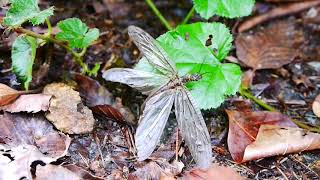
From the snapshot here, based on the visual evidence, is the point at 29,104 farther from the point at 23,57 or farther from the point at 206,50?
the point at 206,50

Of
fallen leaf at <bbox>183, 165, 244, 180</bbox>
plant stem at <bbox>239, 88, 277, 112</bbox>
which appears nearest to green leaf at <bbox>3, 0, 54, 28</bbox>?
fallen leaf at <bbox>183, 165, 244, 180</bbox>

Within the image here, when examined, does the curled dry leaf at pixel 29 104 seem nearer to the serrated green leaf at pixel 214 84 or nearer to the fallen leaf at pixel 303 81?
the serrated green leaf at pixel 214 84

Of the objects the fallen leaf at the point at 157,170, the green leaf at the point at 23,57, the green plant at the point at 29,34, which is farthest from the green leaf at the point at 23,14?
the fallen leaf at the point at 157,170

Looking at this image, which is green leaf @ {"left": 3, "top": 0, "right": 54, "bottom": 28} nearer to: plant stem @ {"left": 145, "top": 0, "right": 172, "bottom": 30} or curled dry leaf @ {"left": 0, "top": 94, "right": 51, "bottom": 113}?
curled dry leaf @ {"left": 0, "top": 94, "right": 51, "bottom": 113}

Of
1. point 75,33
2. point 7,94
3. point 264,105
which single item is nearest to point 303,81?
point 264,105

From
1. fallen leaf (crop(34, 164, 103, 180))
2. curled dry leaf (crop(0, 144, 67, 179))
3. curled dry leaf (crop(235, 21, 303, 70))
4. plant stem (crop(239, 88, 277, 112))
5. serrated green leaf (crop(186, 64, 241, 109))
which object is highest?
curled dry leaf (crop(235, 21, 303, 70))
